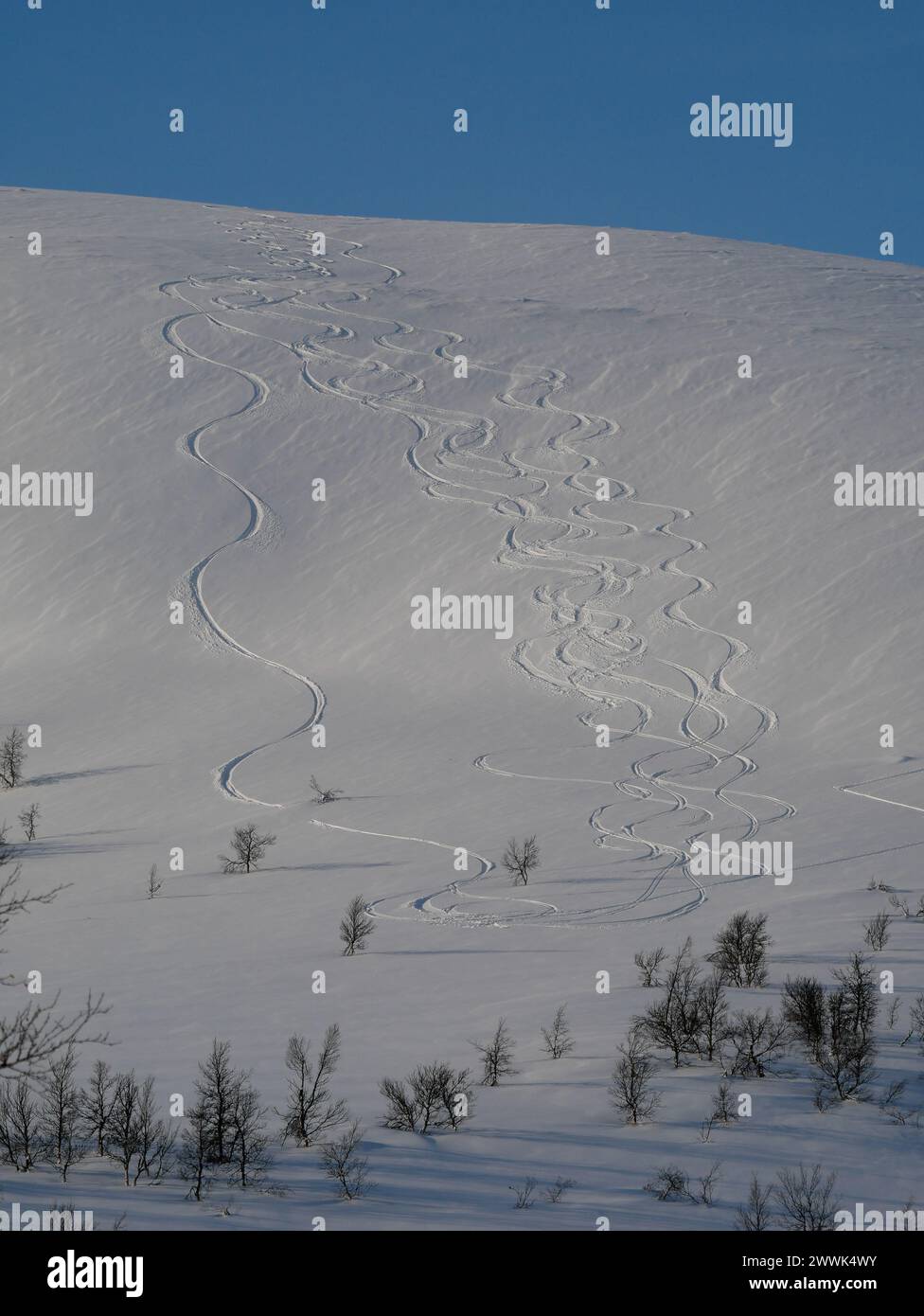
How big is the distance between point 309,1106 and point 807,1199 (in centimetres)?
382

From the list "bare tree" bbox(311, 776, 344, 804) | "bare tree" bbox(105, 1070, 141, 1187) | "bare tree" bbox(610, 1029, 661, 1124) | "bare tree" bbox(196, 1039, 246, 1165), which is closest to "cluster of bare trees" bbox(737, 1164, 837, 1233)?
"bare tree" bbox(610, 1029, 661, 1124)

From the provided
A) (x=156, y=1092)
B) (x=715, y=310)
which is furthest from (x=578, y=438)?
(x=156, y=1092)

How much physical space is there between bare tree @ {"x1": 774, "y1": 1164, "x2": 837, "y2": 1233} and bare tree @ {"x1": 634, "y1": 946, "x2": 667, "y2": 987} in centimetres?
469

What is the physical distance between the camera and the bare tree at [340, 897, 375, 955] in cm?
1669

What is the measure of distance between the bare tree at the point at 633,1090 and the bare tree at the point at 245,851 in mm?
11485

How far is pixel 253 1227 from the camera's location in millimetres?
7883

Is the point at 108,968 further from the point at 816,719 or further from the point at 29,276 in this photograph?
the point at 29,276

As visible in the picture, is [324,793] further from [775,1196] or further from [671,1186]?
[775,1196]

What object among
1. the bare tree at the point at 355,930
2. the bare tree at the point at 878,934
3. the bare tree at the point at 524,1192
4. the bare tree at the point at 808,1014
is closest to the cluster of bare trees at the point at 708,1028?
the bare tree at the point at 808,1014

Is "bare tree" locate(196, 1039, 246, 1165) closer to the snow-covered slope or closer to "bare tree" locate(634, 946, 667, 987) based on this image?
the snow-covered slope

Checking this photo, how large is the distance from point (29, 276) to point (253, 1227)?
176ft

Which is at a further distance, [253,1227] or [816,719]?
[816,719]

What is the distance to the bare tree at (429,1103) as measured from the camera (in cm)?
1017

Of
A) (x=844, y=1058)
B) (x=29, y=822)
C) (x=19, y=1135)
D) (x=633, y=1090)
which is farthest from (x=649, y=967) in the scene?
(x=29, y=822)
